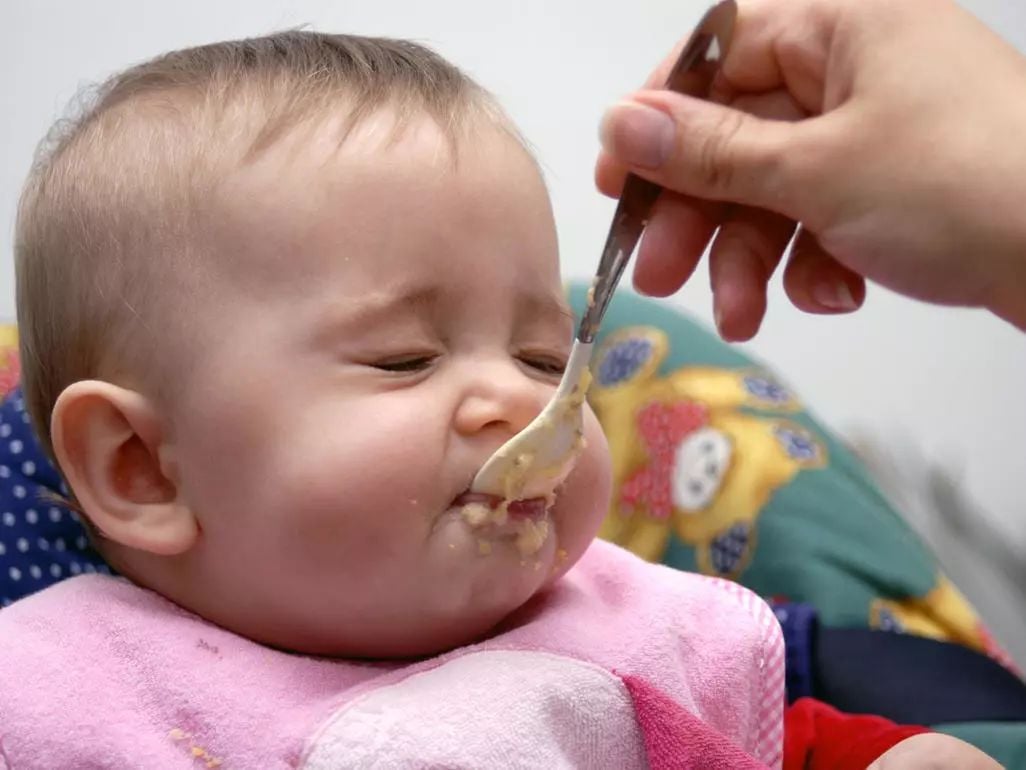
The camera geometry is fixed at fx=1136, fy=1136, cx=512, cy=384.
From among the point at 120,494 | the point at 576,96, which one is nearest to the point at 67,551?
the point at 120,494

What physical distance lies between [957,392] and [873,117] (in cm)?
115

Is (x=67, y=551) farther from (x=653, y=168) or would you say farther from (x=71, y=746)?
(x=653, y=168)

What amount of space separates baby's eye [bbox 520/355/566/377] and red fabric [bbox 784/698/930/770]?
361mm

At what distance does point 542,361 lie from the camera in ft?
2.52

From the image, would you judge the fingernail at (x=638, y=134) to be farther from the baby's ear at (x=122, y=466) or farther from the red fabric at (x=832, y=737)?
the red fabric at (x=832, y=737)

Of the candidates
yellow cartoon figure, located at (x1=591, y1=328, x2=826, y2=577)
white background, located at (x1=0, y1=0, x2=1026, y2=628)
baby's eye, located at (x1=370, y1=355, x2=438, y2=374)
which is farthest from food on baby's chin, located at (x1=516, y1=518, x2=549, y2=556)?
white background, located at (x1=0, y1=0, x2=1026, y2=628)

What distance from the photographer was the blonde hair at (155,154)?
72cm

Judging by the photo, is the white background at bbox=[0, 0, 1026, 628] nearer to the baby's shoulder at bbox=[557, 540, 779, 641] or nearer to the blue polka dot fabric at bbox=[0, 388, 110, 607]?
the blue polka dot fabric at bbox=[0, 388, 110, 607]

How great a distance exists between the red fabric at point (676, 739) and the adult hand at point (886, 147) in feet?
0.99

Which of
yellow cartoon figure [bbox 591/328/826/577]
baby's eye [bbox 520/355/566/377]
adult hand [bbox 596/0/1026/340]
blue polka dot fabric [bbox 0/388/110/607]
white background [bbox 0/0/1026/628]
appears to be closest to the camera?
adult hand [bbox 596/0/1026/340]

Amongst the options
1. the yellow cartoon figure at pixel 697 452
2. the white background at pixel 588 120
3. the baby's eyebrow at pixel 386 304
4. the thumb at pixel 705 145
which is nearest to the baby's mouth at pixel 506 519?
the baby's eyebrow at pixel 386 304

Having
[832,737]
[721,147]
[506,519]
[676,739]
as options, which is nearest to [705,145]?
[721,147]

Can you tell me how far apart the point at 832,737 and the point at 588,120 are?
3.34 ft

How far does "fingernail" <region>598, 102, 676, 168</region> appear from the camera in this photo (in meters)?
0.68
